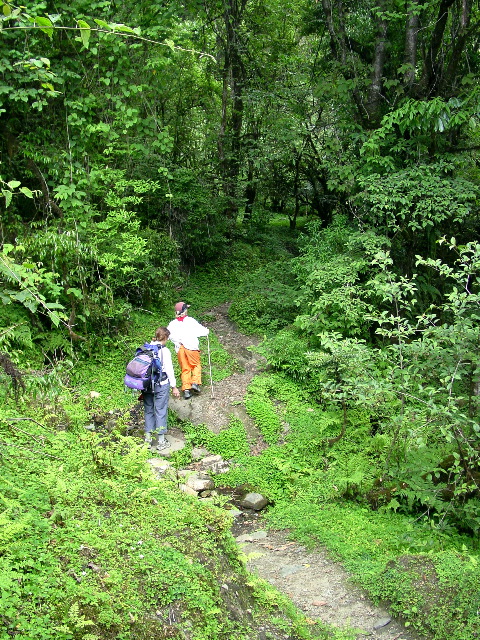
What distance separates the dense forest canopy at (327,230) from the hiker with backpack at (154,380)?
1018 mm

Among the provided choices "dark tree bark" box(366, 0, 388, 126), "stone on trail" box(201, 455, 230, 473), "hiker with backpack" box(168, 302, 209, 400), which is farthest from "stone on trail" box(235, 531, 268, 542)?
"dark tree bark" box(366, 0, 388, 126)

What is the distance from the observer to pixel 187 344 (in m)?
→ 9.12

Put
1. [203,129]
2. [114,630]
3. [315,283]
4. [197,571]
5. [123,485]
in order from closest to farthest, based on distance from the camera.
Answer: [114,630] < [197,571] < [123,485] < [315,283] < [203,129]

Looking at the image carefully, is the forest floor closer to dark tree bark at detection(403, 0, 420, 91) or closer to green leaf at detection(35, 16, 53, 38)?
green leaf at detection(35, 16, 53, 38)

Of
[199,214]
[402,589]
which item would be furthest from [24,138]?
[402,589]

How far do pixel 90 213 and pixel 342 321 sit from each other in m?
4.98

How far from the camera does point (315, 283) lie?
34.4ft

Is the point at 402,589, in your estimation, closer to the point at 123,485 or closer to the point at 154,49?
the point at 123,485

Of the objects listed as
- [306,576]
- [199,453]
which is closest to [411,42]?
[199,453]

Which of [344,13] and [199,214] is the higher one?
[344,13]

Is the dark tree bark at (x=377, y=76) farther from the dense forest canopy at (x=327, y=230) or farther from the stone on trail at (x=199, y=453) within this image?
the stone on trail at (x=199, y=453)

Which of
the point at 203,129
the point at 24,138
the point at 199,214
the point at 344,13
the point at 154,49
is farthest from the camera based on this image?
the point at 203,129

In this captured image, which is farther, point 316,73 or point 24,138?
point 316,73

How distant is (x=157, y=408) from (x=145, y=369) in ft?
2.83
